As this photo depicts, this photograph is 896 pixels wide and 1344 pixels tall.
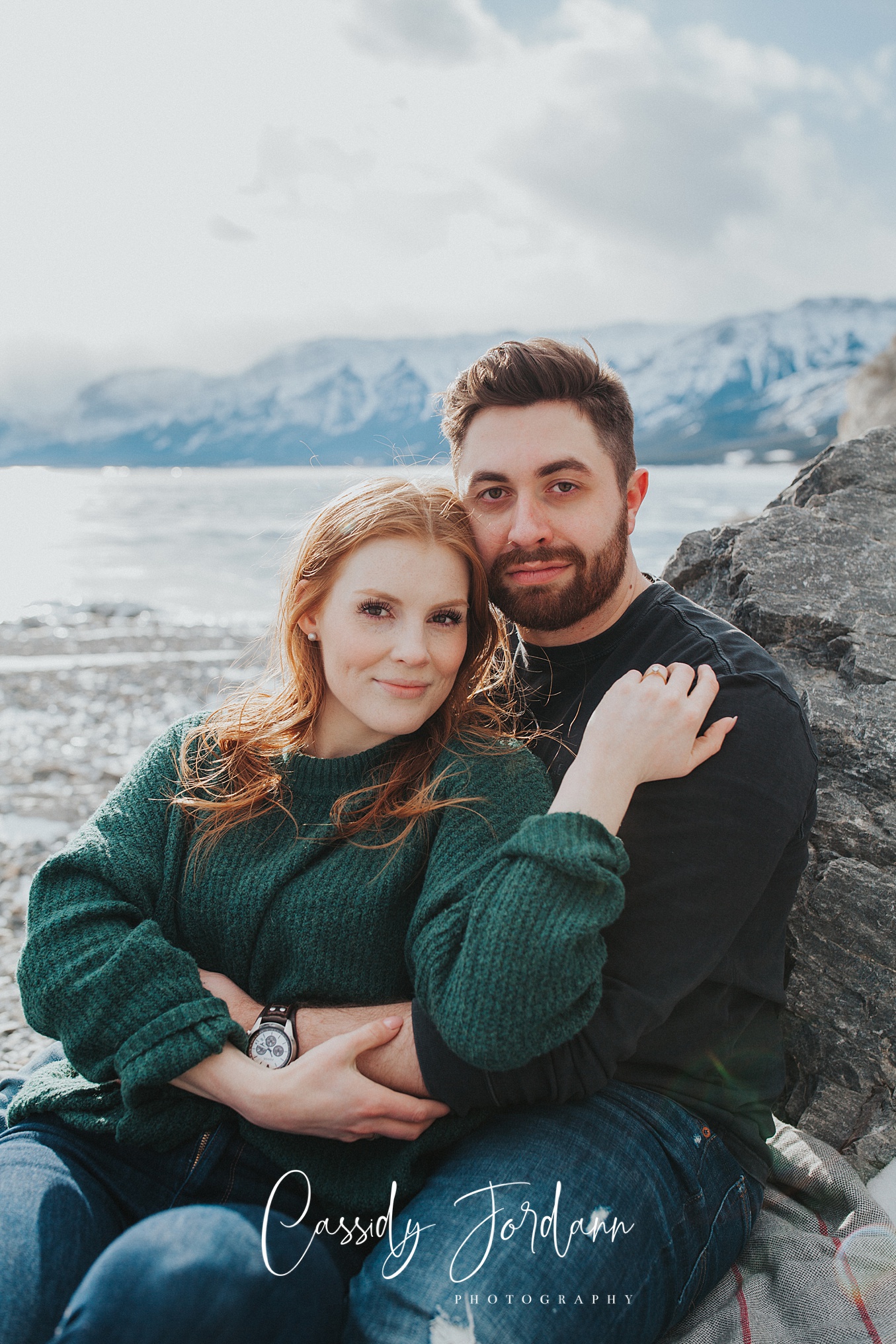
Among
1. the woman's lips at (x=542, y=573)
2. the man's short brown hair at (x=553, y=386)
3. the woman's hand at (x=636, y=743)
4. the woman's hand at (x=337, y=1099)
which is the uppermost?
the man's short brown hair at (x=553, y=386)

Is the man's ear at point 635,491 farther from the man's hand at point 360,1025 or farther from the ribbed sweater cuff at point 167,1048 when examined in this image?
the ribbed sweater cuff at point 167,1048

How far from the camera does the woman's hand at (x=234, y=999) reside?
8.07 feet

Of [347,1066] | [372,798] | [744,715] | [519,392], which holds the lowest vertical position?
[347,1066]

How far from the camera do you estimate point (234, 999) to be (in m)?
2.49

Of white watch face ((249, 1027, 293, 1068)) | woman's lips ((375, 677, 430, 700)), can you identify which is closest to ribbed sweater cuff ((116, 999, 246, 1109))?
white watch face ((249, 1027, 293, 1068))

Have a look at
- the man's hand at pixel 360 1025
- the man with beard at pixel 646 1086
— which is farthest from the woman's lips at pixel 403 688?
the man's hand at pixel 360 1025

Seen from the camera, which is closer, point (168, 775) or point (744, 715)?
point (744, 715)

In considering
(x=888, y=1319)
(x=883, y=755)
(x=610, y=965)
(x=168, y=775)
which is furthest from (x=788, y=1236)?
(x=168, y=775)

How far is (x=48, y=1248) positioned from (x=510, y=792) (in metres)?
1.57

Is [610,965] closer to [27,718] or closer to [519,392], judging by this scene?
[519,392]

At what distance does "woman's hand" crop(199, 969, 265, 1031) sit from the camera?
246 cm

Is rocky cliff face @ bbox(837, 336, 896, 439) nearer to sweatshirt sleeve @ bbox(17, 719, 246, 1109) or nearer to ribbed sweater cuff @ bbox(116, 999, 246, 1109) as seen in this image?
sweatshirt sleeve @ bbox(17, 719, 246, 1109)

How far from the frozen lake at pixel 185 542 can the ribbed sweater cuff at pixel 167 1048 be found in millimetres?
1649

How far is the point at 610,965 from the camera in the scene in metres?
2.25
